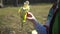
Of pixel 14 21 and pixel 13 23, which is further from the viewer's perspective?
pixel 14 21

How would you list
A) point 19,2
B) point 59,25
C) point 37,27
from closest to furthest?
point 59,25 < point 37,27 < point 19,2

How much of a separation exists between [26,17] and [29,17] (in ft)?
0.08

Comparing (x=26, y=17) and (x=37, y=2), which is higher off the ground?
(x=26, y=17)

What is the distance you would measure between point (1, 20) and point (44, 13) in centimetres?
99

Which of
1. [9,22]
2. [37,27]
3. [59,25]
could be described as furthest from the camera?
[9,22]

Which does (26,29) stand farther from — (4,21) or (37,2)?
(37,2)

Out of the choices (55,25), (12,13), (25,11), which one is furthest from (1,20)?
(55,25)

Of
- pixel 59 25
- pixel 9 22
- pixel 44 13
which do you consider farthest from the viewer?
pixel 44 13

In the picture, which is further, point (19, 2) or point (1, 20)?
point (19, 2)

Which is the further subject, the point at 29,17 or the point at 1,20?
the point at 1,20

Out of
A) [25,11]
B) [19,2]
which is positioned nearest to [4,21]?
[19,2]

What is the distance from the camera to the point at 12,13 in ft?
13.6

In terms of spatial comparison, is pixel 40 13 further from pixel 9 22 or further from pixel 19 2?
pixel 19 2

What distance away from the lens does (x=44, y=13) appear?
4117 millimetres
